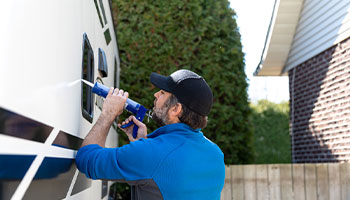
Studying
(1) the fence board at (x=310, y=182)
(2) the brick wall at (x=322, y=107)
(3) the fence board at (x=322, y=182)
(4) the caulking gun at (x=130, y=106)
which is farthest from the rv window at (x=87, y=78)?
(2) the brick wall at (x=322, y=107)

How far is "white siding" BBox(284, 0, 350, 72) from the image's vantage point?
20.1 feet

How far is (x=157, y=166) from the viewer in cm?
198

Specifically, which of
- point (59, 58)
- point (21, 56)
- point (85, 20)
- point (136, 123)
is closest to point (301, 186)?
point (136, 123)

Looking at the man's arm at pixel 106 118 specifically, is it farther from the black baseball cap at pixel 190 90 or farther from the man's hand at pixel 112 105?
the black baseball cap at pixel 190 90

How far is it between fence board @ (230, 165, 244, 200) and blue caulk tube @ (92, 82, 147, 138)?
108 inches

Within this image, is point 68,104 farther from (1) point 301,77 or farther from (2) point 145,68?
(1) point 301,77

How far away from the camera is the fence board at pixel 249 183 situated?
5125 mm

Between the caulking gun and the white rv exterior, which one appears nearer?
the white rv exterior

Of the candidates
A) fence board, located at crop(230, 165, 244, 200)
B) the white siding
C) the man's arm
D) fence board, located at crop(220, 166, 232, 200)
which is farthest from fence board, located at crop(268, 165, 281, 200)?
the man's arm

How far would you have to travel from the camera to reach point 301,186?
16.8ft

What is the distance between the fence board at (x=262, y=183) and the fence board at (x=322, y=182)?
0.62m

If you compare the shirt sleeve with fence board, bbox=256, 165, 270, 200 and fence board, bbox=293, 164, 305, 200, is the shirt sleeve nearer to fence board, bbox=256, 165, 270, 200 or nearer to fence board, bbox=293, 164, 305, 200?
fence board, bbox=256, 165, 270, 200

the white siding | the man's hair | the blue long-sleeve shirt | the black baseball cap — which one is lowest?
the blue long-sleeve shirt

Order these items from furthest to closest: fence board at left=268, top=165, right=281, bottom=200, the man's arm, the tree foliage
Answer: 1. the tree foliage
2. fence board at left=268, top=165, right=281, bottom=200
3. the man's arm
